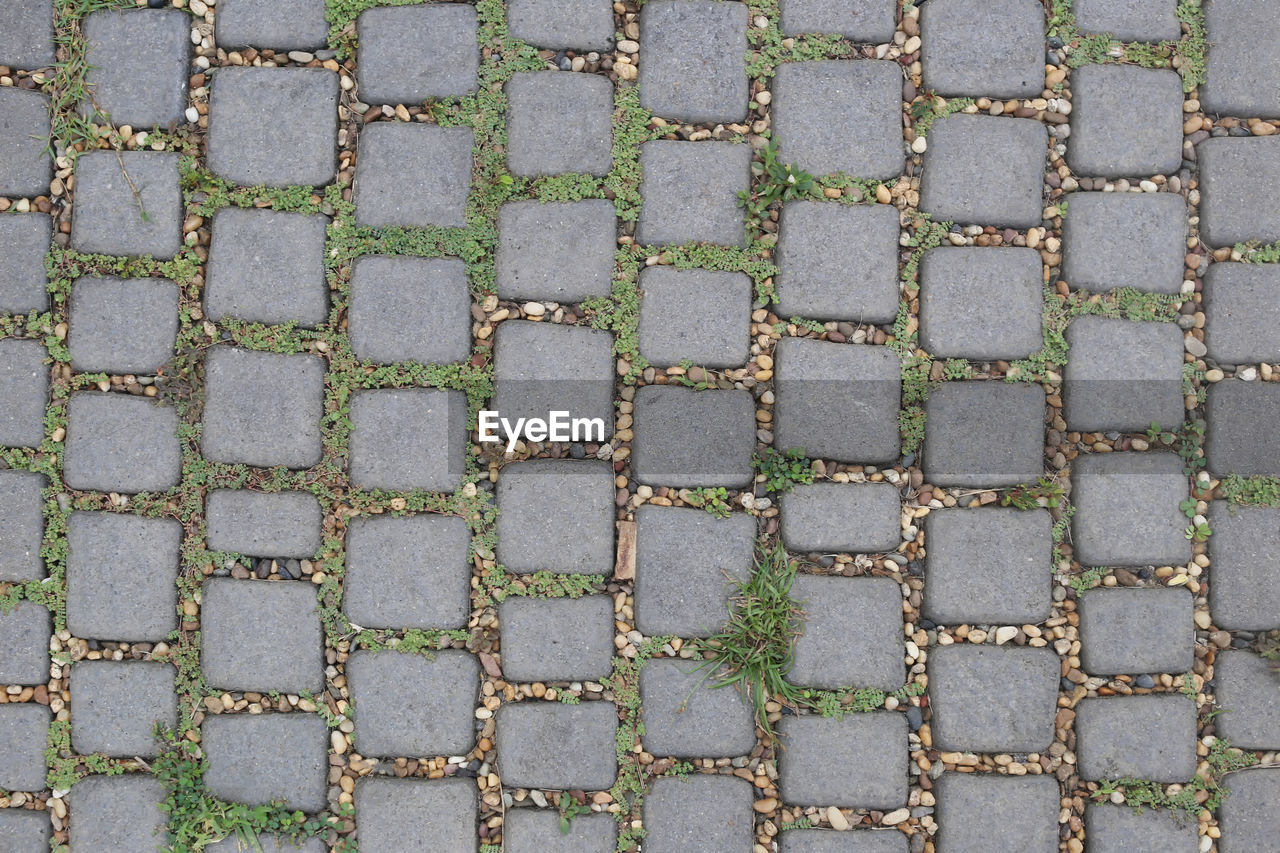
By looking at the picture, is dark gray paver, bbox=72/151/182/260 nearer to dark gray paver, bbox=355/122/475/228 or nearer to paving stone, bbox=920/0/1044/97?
dark gray paver, bbox=355/122/475/228

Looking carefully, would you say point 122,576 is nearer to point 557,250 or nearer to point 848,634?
point 557,250

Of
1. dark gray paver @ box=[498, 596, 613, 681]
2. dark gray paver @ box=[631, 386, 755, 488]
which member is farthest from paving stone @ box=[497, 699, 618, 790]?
dark gray paver @ box=[631, 386, 755, 488]

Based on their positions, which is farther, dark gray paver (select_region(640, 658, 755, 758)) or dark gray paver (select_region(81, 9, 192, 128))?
dark gray paver (select_region(81, 9, 192, 128))

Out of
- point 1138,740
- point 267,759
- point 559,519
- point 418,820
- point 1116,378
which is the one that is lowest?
point 418,820

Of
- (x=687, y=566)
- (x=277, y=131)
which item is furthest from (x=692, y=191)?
(x=277, y=131)

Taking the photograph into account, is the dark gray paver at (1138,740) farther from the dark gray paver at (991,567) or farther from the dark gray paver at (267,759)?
the dark gray paver at (267,759)

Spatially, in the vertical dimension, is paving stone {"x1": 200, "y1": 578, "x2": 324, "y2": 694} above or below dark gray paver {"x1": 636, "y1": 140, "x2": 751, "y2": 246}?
below

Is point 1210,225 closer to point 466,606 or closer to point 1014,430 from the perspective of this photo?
point 1014,430
